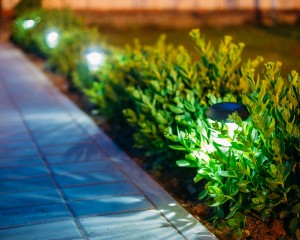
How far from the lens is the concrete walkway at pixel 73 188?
440cm

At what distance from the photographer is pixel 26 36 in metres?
15.4

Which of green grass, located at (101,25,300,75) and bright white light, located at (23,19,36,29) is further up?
bright white light, located at (23,19,36,29)

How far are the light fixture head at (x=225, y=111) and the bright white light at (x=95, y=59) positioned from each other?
15.8ft

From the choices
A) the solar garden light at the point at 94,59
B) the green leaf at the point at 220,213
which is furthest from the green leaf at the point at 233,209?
the solar garden light at the point at 94,59

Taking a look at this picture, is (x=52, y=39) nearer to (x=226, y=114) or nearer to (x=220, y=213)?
(x=226, y=114)

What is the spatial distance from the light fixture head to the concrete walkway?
92 cm

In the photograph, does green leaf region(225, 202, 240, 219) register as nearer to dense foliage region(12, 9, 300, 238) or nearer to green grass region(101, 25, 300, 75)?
dense foliage region(12, 9, 300, 238)

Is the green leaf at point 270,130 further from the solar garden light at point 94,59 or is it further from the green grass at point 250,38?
the green grass at point 250,38

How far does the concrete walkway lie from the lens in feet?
14.4

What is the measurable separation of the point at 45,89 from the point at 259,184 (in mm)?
6983

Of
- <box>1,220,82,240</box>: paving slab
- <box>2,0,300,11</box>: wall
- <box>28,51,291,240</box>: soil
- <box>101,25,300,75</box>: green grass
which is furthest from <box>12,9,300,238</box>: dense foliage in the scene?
<box>2,0,300,11</box>: wall

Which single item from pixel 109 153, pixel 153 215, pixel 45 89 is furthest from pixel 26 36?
pixel 153 215

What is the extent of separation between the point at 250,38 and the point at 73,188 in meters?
13.4

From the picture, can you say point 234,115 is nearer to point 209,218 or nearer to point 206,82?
point 209,218
